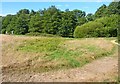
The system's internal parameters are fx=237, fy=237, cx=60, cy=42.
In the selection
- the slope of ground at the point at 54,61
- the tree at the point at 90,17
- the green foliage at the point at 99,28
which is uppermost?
the tree at the point at 90,17

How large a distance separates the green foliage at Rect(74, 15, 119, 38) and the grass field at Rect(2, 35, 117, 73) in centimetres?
409

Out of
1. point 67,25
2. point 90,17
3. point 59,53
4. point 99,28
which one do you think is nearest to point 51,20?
point 67,25

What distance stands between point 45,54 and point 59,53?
34cm

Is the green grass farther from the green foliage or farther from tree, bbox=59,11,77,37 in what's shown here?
tree, bbox=59,11,77,37

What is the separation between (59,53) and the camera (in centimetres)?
564

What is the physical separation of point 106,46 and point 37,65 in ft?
10.2

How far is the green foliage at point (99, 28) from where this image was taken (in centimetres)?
1135

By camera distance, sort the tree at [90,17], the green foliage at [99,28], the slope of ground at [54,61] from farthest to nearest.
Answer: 1. the tree at [90,17]
2. the green foliage at [99,28]
3. the slope of ground at [54,61]

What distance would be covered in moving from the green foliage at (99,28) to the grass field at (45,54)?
409cm

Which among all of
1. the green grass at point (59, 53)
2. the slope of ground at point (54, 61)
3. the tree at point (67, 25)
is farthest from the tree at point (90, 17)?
the green grass at point (59, 53)

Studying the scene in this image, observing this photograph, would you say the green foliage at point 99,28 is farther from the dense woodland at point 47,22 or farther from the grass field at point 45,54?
the grass field at point 45,54

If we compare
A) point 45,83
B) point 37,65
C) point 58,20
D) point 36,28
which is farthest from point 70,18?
point 45,83

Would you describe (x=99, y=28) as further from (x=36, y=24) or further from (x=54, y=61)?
(x=54, y=61)

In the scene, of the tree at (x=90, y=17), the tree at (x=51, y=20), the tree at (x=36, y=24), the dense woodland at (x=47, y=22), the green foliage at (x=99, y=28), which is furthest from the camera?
the tree at (x=90, y=17)
